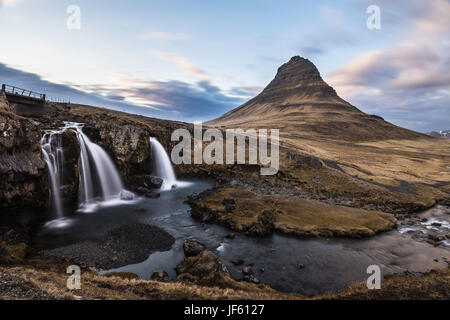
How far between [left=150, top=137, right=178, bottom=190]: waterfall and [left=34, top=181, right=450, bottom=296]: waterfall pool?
68.8 ft

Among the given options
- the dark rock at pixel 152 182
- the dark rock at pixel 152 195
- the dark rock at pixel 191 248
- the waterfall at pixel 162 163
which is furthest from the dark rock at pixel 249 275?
the waterfall at pixel 162 163

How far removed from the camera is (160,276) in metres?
19.9

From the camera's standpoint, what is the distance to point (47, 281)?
50.4ft

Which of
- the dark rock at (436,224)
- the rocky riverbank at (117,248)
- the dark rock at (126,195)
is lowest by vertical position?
the dark rock at (436,224)

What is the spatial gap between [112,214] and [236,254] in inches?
749

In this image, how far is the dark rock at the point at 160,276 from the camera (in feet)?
64.1

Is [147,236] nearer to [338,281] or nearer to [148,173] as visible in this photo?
[338,281]

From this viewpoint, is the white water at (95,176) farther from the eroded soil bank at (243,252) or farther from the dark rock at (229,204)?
the dark rock at (229,204)

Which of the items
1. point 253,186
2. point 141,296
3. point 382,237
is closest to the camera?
point 141,296

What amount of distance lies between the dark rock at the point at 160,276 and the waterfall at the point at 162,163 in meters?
33.4

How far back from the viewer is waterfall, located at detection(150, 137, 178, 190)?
55.5 metres

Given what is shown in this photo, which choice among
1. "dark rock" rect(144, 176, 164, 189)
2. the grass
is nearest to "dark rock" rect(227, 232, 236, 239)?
the grass

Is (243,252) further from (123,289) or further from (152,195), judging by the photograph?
(152,195)
